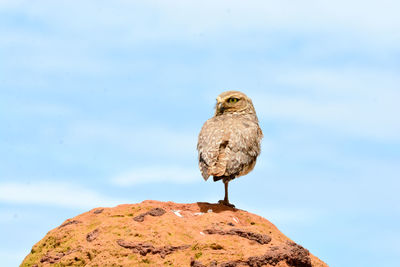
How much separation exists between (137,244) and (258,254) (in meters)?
1.85

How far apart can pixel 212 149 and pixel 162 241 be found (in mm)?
3600

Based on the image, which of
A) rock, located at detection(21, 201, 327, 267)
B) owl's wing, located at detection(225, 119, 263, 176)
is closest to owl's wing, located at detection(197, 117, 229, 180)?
owl's wing, located at detection(225, 119, 263, 176)

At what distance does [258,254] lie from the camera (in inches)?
326

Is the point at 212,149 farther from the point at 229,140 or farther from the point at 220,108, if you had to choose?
the point at 220,108

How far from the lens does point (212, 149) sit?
Result: 1170cm

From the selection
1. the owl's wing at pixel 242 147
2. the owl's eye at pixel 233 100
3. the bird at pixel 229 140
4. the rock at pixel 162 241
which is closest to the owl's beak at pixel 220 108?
the bird at pixel 229 140

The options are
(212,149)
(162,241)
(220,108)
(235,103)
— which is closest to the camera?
(162,241)

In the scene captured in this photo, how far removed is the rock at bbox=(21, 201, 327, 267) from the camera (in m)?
8.23

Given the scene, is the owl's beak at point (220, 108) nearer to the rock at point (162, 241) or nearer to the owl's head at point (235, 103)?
the owl's head at point (235, 103)

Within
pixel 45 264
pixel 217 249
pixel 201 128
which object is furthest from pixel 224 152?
pixel 45 264

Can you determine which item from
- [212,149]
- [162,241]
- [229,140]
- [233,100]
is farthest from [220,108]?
[162,241]

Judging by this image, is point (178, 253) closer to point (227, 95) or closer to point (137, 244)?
point (137, 244)

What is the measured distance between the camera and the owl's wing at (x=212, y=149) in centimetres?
1123

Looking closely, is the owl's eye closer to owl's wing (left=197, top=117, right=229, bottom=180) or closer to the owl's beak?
the owl's beak
